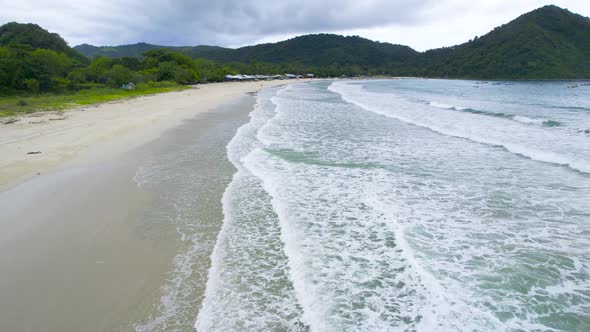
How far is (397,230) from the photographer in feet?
21.0

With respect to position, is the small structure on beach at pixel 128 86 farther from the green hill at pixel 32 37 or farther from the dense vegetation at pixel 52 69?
the green hill at pixel 32 37

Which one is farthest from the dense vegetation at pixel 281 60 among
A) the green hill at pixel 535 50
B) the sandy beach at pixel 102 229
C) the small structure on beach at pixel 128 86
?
the sandy beach at pixel 102 229

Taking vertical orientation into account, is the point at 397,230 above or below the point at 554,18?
below

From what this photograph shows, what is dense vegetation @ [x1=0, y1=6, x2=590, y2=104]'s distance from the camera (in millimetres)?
36719

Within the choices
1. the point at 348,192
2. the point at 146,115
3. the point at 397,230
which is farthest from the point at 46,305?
the point at 146,115

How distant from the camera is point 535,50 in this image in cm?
10912

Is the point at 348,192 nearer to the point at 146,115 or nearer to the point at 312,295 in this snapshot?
the point at 312,295

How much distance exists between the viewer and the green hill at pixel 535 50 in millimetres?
102438

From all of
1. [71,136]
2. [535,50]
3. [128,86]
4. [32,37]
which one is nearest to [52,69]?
[128,86]

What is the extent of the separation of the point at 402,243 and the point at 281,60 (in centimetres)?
20035

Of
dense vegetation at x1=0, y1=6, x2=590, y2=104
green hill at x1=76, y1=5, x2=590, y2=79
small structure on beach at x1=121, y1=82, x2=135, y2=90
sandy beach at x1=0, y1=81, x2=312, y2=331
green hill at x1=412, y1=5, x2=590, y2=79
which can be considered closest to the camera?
sandy beach at x1=0, y1=81, x2=312, y2=331

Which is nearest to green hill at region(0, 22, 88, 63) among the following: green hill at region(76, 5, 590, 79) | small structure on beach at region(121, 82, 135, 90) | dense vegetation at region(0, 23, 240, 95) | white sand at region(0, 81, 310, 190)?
dense vegetation at region(0, 23, 240, 95)

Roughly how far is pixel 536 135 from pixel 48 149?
69.1ft

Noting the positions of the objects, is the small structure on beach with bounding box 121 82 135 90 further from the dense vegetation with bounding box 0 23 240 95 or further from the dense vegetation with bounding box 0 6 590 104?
the dense vegetation with bounding box 0 23 240 95
